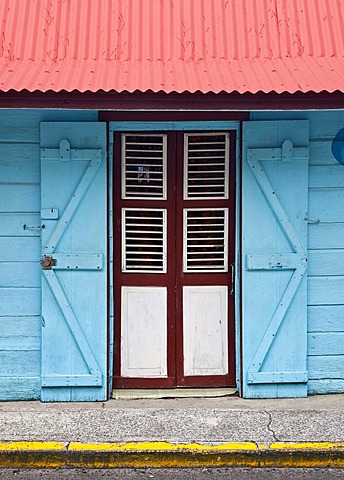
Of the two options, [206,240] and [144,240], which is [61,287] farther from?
[206,240]

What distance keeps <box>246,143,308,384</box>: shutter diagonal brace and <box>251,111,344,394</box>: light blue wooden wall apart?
0.43 feet

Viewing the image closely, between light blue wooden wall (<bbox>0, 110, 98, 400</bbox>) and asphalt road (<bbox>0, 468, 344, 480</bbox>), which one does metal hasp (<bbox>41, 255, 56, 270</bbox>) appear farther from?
asphalt road (<bbox>0, 468, 344, 480</bbox>)

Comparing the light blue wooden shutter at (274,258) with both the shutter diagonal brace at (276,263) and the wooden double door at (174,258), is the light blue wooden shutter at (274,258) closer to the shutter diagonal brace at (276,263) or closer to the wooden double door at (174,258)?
the shutter diagonal brace at (276,263)

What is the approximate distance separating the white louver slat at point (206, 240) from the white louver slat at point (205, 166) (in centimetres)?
16

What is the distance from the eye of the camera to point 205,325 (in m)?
7.75

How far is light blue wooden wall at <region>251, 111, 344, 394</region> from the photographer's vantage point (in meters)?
7.52

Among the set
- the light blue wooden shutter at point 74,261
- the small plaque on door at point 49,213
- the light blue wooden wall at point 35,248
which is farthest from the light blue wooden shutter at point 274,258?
the small plaque on door at point 49,213

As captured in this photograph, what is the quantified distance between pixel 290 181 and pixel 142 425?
7.96 ft

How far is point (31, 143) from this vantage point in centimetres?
744

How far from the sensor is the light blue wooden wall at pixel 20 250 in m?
7.43

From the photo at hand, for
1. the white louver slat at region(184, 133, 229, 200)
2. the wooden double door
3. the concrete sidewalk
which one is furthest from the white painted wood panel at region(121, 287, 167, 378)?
the white louver slat at region(184, 133, 229, 200)

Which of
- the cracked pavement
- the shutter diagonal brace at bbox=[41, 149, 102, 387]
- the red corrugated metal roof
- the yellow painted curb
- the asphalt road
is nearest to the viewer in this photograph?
the asphalt road

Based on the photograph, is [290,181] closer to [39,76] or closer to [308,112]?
[308,112]

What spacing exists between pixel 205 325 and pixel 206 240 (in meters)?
0.76
